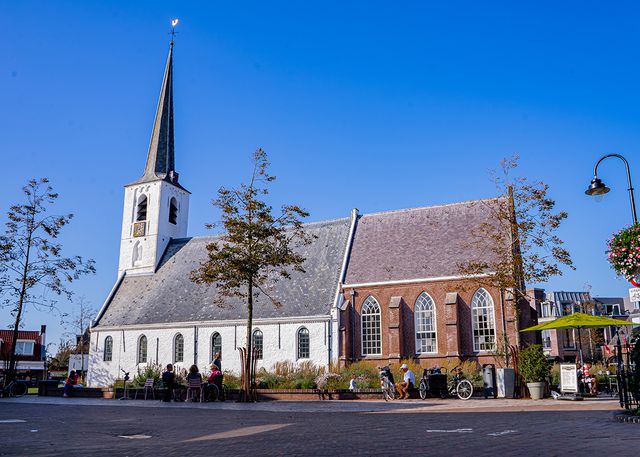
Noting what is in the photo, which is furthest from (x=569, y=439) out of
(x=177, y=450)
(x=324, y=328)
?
(x=324, y=328)

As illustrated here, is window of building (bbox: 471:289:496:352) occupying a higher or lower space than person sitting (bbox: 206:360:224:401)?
higher

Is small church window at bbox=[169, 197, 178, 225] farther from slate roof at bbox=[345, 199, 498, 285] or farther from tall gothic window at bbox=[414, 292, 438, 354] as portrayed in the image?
tall gothic window at bbox=[414, 292, 438, 354]

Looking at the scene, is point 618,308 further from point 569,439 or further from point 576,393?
point 569,439

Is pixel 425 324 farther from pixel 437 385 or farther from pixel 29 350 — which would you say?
pixel 29 350

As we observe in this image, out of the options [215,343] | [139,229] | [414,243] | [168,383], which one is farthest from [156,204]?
[168,383]

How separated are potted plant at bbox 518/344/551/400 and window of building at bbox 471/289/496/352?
1130cm

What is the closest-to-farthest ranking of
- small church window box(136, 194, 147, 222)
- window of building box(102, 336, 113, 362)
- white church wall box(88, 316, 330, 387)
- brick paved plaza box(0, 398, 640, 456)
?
brick paved plaza box(0, 398, 640, 456) < white church wall box(88, 316, 330, 387) < window of building box(102, 336, 113, 362) < small church window box(136, 194, 147, 222)

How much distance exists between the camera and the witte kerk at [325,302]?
112 ft

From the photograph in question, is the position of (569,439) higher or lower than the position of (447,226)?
lower

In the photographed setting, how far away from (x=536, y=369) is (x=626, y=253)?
33.7ft

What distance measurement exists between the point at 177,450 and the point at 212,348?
3195cm

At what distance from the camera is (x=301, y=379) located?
89.6 feet

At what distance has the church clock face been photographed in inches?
1886

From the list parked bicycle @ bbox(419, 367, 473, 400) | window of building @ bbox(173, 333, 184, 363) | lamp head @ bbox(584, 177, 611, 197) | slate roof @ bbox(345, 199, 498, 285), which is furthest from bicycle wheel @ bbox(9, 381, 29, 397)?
lamp head @ bbox(584, 177, 611, 197)
